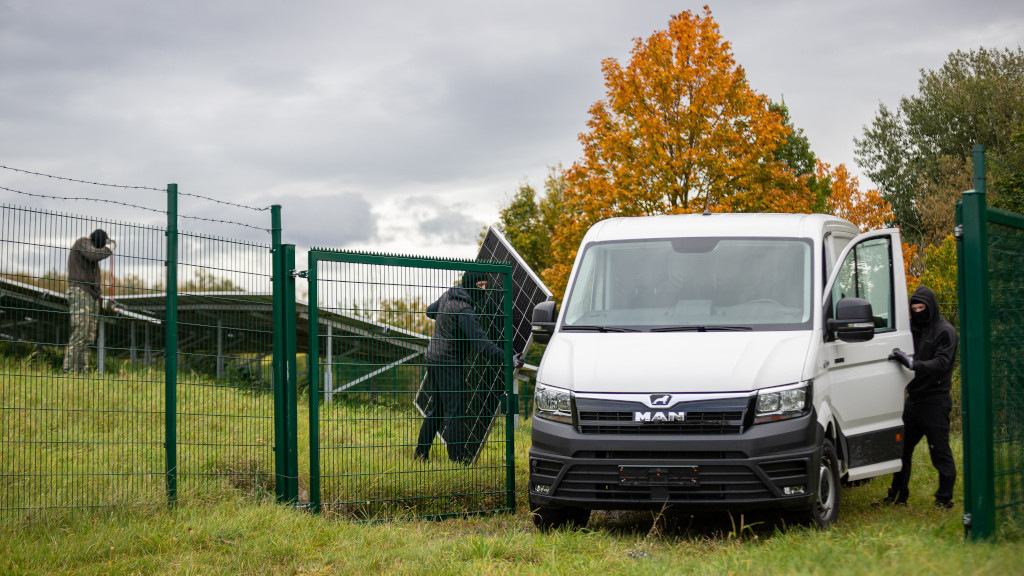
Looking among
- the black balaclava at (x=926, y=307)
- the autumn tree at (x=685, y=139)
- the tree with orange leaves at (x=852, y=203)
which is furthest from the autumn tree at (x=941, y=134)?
the black balaclava at (x=926, y=307)

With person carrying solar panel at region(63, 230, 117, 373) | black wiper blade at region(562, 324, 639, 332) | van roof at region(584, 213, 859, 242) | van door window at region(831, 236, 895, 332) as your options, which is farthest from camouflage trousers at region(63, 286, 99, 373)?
van door window at region(831, 236, 895, 332)

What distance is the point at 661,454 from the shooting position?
611cm

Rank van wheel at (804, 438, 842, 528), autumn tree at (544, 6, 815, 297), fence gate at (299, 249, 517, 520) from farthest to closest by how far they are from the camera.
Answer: autumn tree at (544, 6, 815, 297)
fence gate at (299, 249, 517, 520)
van wheel at (804, 438, 842, 528)

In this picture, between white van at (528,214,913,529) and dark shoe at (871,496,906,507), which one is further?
dark shoe at (871,496,906,507)

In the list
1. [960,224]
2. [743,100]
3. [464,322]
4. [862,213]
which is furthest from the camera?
[862,213]

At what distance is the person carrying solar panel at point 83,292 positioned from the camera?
Answer: 6699 mm

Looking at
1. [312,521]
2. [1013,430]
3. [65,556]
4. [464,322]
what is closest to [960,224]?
[1013,430]

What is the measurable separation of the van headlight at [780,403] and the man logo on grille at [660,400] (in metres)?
0.54

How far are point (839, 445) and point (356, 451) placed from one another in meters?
3.66

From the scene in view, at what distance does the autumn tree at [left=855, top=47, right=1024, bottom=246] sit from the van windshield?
3305cm

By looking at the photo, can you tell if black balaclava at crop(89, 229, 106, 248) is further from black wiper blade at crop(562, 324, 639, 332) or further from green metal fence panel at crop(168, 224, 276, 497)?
black wiper blade at crop(562, 324, 639, 332)

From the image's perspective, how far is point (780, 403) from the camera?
19.9 ft

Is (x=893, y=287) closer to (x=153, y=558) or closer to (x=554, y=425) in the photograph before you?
(x=554, y=425)

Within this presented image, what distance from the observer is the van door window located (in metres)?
7.63
